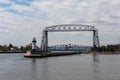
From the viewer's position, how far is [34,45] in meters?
90.0

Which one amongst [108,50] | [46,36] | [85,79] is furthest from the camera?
[108,50]

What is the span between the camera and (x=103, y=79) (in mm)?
26453

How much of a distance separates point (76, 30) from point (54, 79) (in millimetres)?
104708

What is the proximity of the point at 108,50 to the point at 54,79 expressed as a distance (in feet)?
456

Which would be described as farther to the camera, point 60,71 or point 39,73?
point 60,71

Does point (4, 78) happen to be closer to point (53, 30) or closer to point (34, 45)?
point (34, 45)

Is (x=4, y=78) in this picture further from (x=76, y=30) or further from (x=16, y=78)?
(x=76, y=30)

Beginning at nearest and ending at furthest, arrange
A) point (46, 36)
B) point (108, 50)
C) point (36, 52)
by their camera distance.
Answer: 1. point (36, 52)
2. point (46, 36)
3. point (108, 50)

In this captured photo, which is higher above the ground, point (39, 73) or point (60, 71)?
point (60, 71)

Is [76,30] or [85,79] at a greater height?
[76,30]

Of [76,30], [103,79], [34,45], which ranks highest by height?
[76,30]

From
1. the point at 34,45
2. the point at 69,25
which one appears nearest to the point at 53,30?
the point at 69,25

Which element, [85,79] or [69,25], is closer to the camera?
[85,79]

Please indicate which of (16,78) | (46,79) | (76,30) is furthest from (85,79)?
(76,30)
